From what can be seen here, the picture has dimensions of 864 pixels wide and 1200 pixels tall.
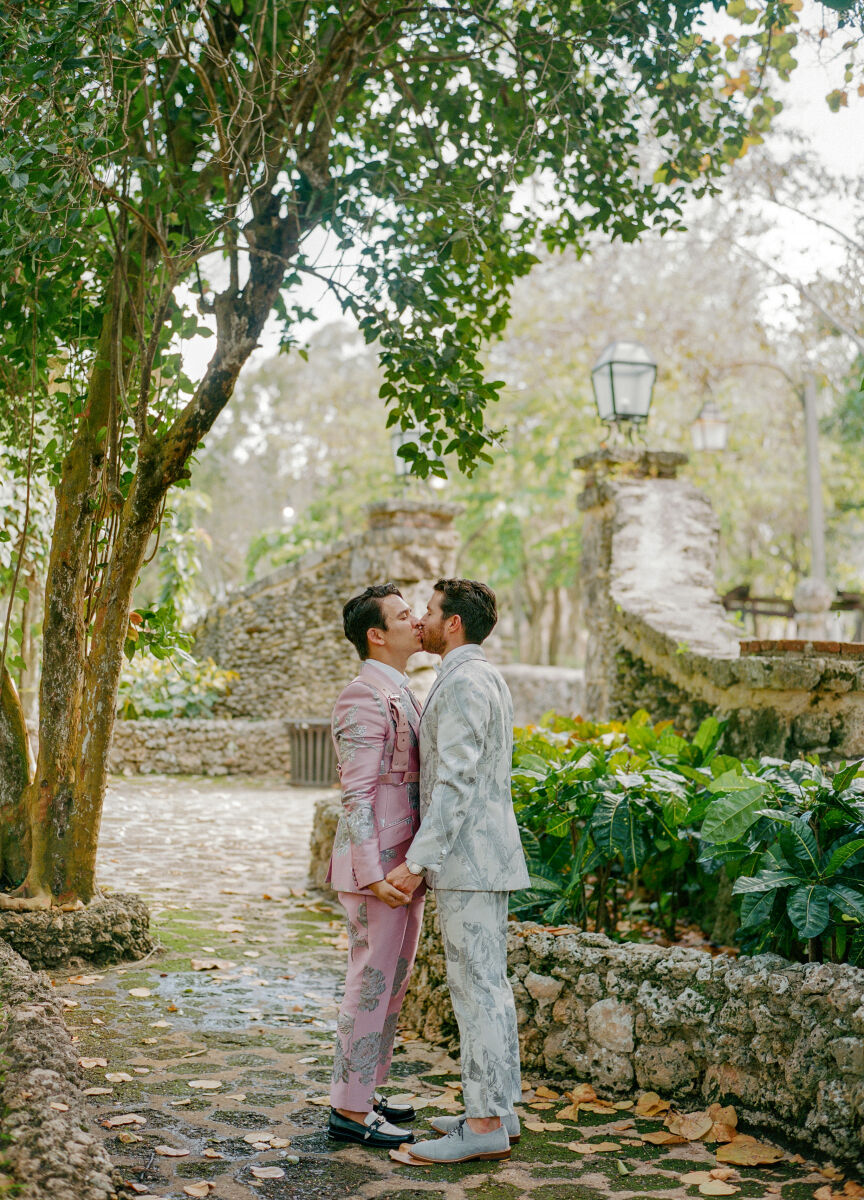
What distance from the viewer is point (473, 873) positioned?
9.85 feet

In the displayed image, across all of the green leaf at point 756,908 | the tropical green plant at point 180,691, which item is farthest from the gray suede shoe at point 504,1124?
the tropical green plant at point 180,691

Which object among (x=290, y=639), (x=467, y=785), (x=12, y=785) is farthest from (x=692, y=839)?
(x=290, y=639)

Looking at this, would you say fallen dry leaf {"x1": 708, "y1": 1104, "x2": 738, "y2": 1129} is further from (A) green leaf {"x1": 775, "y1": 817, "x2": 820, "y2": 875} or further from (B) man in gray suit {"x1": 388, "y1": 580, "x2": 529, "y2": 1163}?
(A) green leaf {"x1": 775, "y1": 817, "x2": 820, "y2": 875}

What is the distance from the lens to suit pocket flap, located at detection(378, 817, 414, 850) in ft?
10.2

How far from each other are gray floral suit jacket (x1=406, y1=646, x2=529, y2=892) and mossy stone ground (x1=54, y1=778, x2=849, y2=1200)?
79 centimetres

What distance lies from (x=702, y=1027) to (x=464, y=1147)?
848mm

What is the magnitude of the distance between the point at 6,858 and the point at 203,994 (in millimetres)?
1153

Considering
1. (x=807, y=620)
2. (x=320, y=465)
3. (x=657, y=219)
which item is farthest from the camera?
(x=320, y=465)

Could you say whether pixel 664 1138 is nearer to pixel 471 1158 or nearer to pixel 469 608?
pixel 471 1158

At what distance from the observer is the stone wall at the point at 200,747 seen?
13.0 m

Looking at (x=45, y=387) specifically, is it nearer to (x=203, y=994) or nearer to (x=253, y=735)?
(x=203, y=994)

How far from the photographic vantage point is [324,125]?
189 inches

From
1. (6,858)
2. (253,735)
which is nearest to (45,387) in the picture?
(6,858)

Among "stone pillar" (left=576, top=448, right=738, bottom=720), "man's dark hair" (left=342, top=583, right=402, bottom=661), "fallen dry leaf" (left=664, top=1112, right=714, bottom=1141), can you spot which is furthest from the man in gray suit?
"stone pillar" (left=576, top=448, right=738, bottom=720)
